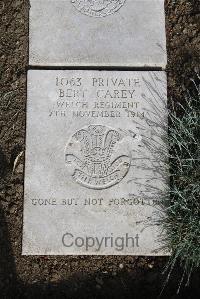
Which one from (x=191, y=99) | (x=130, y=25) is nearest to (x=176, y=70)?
(x=191, y=99)

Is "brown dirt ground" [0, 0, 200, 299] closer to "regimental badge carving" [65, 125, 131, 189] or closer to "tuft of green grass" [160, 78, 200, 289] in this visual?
"tuft of green grass" [160, 78, 200, 289]

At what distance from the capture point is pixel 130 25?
3141 millimetres

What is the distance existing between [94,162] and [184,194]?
593 millimetres

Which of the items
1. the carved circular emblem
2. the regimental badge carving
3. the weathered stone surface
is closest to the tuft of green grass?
the weathered stone surface

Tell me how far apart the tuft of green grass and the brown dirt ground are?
0.15 m

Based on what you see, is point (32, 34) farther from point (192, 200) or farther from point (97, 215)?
point (192, 200)

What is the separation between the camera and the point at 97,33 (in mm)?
3129

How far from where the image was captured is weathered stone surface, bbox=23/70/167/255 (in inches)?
114

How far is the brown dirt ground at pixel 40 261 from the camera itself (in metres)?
2.94

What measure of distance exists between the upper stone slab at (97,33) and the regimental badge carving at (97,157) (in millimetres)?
480

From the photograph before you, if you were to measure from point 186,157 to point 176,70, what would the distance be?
0.61 metres

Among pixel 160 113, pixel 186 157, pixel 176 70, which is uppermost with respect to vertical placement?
pixel 176 70

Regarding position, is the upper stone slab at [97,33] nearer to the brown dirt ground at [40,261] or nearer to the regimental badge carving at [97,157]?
the brown dirt ground at [40,261]

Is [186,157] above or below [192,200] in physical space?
above
